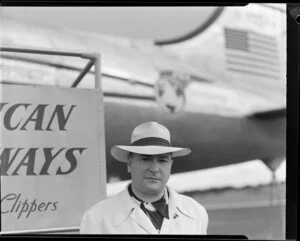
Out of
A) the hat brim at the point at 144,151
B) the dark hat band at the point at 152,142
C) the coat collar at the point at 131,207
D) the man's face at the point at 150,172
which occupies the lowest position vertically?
the coat collar at the point at 131,207

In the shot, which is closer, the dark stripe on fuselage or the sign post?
the sign post

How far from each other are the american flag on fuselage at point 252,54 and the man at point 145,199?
22.7 inches

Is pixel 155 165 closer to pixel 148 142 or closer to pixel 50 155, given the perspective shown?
pixel 148 142

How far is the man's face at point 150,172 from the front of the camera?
2641 mm

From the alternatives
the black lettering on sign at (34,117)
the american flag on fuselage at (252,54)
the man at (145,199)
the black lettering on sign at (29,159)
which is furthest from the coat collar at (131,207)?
the american flag on fuselage at (252,54)

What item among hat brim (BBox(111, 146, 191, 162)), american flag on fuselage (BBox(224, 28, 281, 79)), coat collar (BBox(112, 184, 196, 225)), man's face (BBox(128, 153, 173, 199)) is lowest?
coat collar (BBox(112, 184, 196, 225))

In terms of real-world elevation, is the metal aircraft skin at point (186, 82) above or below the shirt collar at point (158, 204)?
above

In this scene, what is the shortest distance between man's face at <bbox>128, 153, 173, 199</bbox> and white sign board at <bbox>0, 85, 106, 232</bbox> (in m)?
0.17

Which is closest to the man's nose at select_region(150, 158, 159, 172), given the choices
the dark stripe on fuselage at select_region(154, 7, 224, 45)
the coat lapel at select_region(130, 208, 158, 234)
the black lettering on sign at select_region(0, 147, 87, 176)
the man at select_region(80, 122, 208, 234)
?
the man at select_region(80, 122, 208, 234)

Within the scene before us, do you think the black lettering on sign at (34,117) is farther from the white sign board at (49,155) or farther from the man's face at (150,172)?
the man's face at (150,172)

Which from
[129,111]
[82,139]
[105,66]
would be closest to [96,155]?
[82,139]

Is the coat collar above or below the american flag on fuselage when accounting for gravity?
below

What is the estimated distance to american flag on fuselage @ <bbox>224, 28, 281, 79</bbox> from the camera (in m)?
2.69

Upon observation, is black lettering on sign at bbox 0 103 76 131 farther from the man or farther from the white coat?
the white coat
